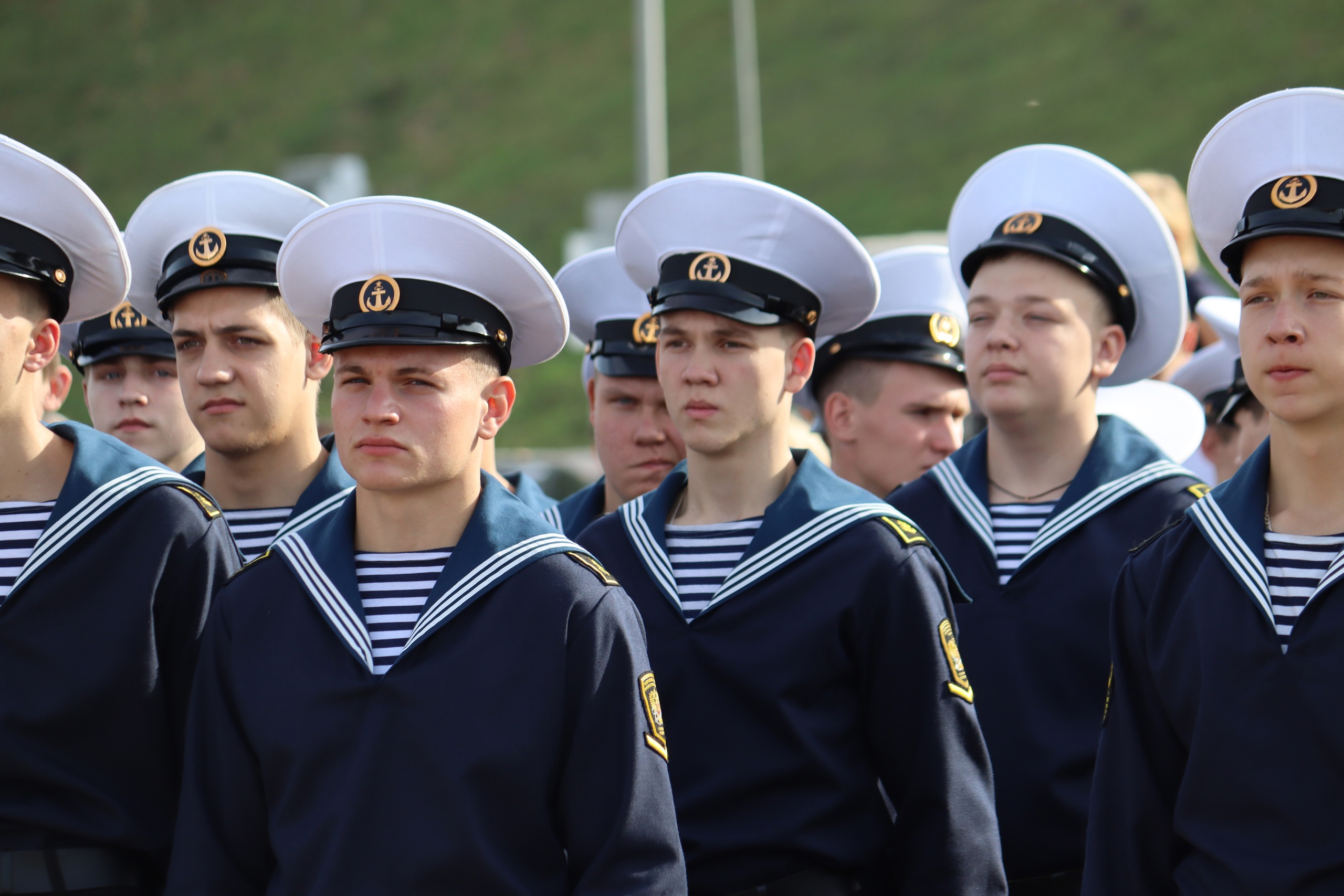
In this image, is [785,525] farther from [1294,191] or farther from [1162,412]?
[1162,412]

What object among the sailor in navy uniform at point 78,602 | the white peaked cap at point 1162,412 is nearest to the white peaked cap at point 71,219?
the sailor in navy uniform at point 78,602

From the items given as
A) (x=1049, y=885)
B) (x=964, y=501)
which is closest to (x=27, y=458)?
(x=964, y=501)

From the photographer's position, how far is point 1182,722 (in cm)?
312

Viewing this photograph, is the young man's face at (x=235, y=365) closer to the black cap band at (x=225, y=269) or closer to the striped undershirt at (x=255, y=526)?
the black cap band at (x=225, y=269)

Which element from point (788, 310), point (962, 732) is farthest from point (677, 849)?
point (788, 310)

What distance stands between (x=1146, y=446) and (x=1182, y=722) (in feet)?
5.24

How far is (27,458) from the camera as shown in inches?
142

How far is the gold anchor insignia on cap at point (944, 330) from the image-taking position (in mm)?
5336

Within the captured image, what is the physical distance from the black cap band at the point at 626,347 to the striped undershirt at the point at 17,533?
2.23 meters

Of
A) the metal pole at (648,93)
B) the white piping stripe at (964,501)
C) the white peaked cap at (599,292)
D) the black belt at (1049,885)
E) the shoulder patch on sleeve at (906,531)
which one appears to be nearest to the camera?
the shoulder patch on sleeve at (906,531)

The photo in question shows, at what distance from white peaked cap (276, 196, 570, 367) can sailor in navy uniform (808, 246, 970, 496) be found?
2097 millimetres

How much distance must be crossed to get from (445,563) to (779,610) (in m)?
0.85

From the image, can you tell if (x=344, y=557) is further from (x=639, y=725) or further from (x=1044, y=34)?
(x=1044, y=34)

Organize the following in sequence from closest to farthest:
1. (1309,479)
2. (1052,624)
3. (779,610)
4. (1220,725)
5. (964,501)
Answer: (1220,725)
(1309,479)
(779,610)
(1052,624)
(964,501)
